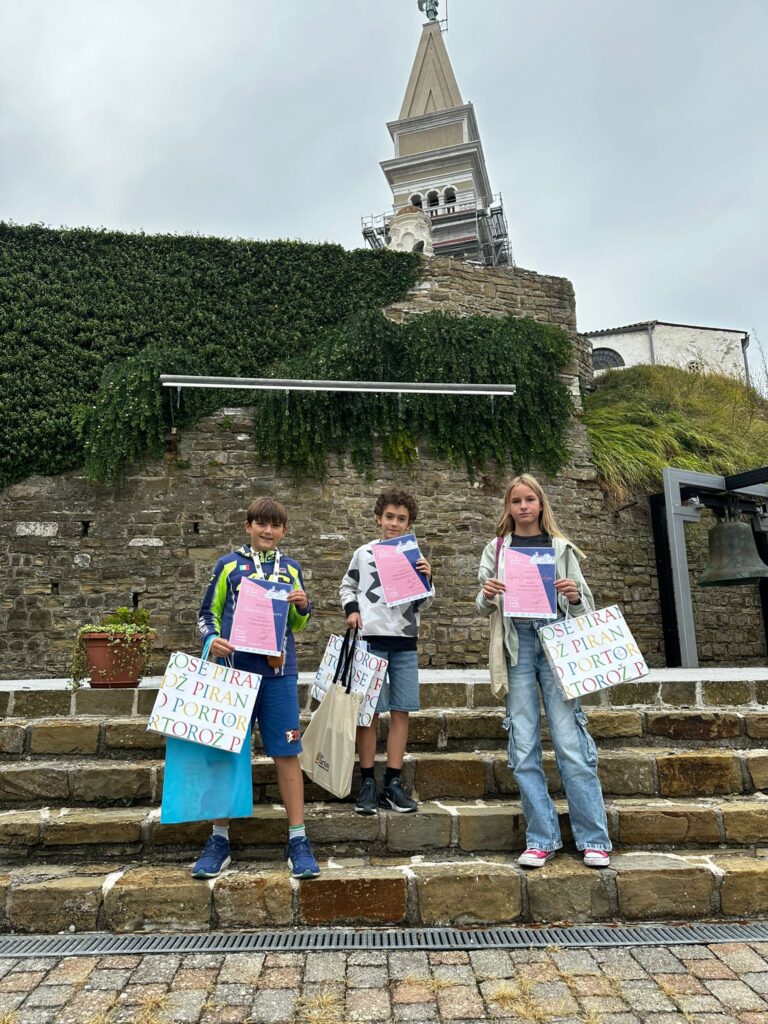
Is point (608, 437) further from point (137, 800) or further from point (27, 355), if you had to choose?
point (137, 800)

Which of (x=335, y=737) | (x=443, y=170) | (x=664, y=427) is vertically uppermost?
(x=443, y=170)

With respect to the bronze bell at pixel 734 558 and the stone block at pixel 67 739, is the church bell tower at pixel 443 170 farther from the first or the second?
the stone block at pixel 67 739

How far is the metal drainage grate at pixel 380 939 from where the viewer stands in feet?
8.67

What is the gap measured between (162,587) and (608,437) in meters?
6.61

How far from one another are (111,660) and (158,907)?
267cm

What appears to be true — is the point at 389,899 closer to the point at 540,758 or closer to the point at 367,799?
the point at 367,799

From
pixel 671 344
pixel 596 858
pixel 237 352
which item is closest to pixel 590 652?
pixel 596 858

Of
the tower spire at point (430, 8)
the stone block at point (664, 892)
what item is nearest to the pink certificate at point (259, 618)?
the stone block at point (664, 892)

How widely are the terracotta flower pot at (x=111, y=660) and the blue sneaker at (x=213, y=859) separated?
2367 mm

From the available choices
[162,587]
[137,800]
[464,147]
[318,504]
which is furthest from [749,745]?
[464,147]

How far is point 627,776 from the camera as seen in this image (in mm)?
3754

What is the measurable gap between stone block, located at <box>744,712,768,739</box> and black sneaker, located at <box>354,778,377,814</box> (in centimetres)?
235

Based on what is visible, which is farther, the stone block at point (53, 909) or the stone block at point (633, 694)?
the stone block at point (633, 694)

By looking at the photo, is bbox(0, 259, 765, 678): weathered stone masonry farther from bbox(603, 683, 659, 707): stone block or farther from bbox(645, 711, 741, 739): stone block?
bbox(645, 711, 741, 739): stone block
